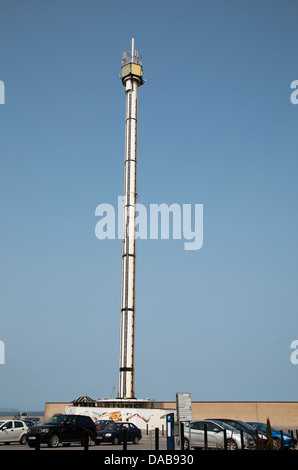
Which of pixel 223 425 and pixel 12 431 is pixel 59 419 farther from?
pixel 223 425

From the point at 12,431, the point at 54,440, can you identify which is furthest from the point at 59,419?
the point at 12,431

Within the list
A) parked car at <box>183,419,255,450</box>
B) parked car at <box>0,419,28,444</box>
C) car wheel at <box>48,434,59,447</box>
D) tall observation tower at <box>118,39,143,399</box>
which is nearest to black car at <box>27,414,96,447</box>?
car wheel at <box>48,434,59,447</box>

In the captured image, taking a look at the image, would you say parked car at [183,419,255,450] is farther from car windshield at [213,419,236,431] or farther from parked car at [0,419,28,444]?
parked car at [0,419,28,444]

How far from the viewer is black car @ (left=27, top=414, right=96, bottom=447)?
24.6 m

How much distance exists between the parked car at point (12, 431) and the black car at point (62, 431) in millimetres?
2631

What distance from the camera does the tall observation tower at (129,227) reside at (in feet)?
184

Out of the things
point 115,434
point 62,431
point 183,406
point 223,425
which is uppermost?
point 183,406

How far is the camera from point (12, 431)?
27.6m

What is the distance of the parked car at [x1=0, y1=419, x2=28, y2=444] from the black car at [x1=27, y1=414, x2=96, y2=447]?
2.63 m

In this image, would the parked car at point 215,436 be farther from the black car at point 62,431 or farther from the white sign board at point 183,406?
the black car at point 62,431

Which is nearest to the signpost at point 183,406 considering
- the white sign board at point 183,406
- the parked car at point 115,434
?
the white sign board at point 183,406

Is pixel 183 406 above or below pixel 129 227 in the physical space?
below

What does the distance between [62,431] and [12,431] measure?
13.3 feet
